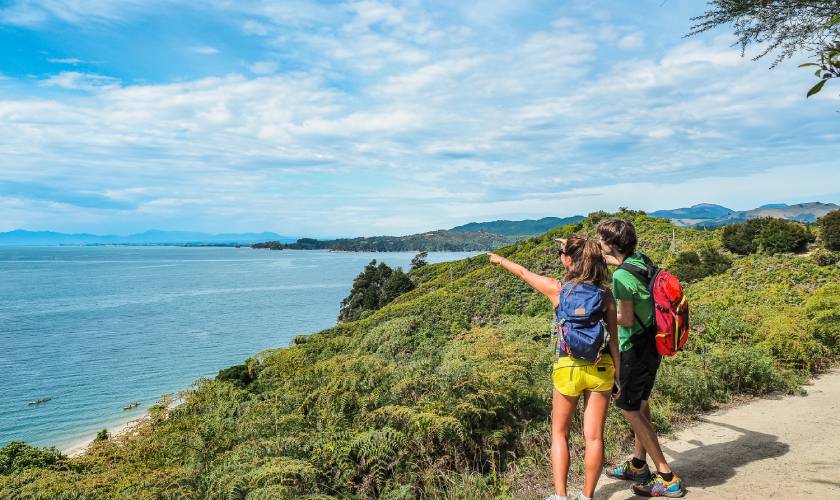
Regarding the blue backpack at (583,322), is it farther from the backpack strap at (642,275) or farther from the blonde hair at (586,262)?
the backpack strap at (642,275)

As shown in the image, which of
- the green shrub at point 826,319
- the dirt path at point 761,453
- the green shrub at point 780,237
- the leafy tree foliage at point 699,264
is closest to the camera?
the dirt path at point 761,453

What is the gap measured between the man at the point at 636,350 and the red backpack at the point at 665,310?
0.03 meters

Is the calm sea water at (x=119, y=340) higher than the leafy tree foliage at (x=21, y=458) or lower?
lower

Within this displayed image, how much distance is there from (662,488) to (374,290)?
155 ft

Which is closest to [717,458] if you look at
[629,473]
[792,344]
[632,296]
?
[629,473]

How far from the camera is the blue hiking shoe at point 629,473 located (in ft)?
12.6

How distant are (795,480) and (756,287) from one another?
1415 cm

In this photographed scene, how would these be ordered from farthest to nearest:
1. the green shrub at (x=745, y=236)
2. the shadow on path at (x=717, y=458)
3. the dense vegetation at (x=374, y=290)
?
the dense vegetation at (x=374, y=290) → the green shrub at (x=745, y=236) → the shadow on path at (x=717, y=458)

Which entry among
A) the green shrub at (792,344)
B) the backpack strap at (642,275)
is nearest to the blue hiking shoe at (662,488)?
the backpack strap at (642,275)

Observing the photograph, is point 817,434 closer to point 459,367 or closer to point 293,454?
point 459,367

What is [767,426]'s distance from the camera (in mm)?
5152

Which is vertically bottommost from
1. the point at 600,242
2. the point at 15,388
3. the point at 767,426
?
the point at 15,388

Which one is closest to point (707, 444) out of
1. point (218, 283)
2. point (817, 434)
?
point (817, 434)

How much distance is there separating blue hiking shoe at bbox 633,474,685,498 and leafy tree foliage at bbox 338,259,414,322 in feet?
138
